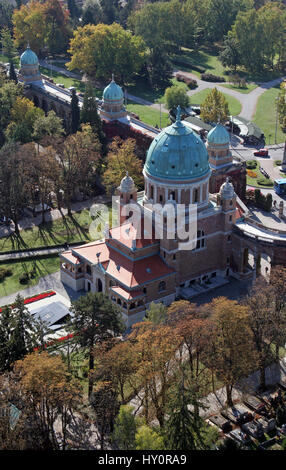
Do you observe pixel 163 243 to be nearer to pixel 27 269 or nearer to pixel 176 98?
pixel 27 269

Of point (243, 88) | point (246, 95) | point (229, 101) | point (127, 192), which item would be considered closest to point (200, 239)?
point (127, 192)

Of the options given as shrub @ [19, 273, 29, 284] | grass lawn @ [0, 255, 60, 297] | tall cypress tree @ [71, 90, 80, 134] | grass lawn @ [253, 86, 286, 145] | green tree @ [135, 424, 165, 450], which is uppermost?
tall cypress tree @ [71, 90, 80, 134]

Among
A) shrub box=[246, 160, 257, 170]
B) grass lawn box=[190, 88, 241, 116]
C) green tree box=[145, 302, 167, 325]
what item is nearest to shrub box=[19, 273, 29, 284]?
green tree box=[145, 302, 167, 325]

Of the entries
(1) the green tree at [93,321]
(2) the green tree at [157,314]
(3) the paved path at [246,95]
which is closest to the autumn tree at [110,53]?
(3) the paved path at [246,95]

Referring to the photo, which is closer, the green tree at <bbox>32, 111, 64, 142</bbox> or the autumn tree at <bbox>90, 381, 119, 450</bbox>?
the autumn tree at <bbox>90, 381, 119, 450</bbox>

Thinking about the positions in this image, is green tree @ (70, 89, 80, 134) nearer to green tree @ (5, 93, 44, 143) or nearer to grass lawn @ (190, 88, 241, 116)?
green tree @ (5, 93, 44, 143)

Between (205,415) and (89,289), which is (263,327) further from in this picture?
(89,289)
